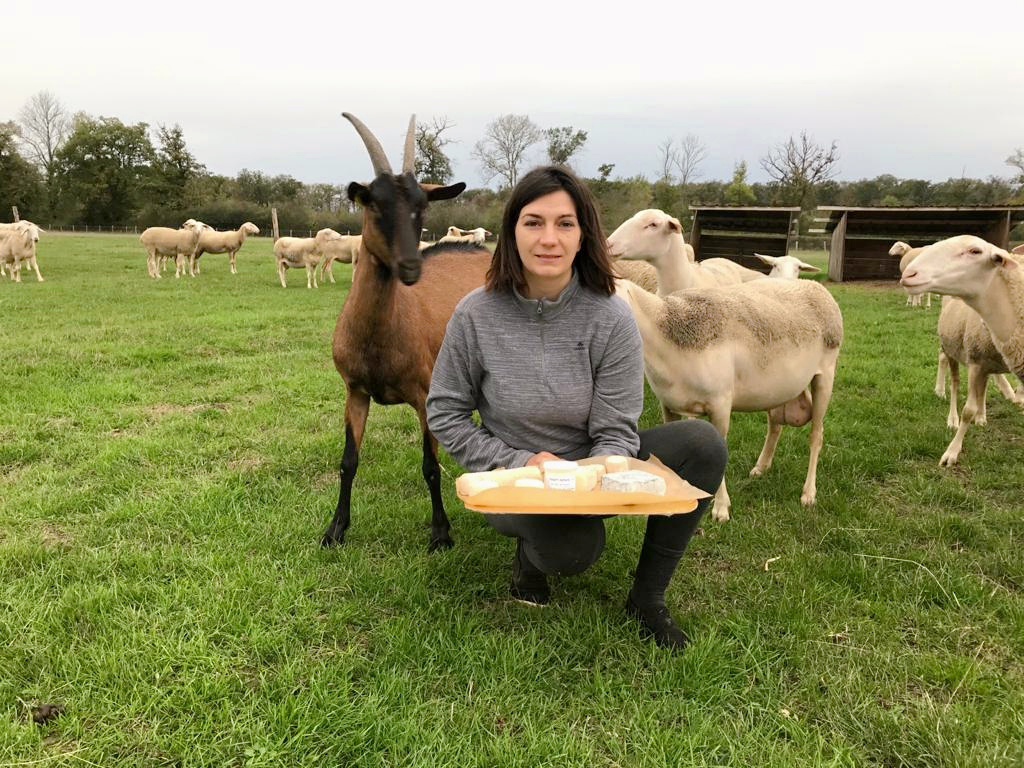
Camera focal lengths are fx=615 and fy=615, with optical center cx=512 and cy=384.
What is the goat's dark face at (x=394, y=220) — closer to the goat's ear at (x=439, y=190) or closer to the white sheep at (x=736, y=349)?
the goat's ear at (x=439, y=190)

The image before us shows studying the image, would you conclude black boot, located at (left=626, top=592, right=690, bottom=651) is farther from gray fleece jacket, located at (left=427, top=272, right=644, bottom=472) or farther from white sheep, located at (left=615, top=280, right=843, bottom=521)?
white sheep, located at (left=615, top=280, right=843, bottom=521)

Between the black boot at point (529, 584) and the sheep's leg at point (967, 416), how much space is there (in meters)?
3.65

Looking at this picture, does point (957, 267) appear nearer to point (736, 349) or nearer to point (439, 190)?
point (736, 349)

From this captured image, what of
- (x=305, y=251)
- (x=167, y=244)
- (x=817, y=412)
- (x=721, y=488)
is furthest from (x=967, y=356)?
(x=167, y=244)

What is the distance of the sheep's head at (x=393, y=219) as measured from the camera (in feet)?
10.8

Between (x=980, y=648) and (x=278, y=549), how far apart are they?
11.1 ft

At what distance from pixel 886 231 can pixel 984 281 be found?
16.9 metres

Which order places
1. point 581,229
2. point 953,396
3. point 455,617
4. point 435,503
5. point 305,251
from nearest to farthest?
point 581,229 < point 455,617 < point 435,503 < point 953,396 < point 305,251

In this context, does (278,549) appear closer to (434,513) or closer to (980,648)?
(434,513)

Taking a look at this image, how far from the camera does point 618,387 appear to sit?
251 cm

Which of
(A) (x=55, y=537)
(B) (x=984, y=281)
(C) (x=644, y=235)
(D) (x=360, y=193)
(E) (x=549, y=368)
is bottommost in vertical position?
(A) (x=55, y=537)

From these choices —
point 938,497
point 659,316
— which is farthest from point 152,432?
point 938,497

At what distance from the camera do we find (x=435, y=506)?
12.0ft

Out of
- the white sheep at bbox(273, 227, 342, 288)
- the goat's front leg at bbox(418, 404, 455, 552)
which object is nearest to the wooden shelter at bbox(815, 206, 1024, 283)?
the white sheep at bbox(273, 227, 342, 288)
